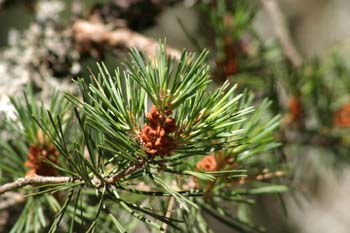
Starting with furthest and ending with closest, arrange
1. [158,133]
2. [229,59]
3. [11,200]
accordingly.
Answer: [229,59] < [11,200] < [158,133]

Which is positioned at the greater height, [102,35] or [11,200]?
[102,35]

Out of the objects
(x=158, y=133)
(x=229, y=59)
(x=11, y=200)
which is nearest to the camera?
(x=158, y=133)

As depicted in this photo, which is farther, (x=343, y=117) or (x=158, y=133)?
(x=343, y=117)

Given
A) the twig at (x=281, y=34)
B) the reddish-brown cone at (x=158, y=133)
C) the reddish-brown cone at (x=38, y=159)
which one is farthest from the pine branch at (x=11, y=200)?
the twig at (x=281, y=34)

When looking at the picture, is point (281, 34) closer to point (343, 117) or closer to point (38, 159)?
point (343, 117)

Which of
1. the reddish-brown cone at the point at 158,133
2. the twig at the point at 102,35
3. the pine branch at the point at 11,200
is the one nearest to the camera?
the reddish-brown cone at the point at 158,133

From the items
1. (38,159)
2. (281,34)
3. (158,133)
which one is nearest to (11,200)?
(38,159)

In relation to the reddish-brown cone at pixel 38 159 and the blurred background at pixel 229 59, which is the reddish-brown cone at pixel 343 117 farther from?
the reddish-brown cone at pixel 38 159
